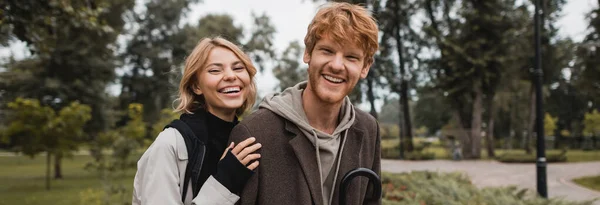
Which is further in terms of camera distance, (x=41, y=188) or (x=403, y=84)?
(x=403, y=84)

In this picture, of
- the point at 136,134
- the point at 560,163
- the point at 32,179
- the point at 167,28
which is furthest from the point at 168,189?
the point at 167,28

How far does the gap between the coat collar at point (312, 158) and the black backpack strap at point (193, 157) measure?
0.42 metres

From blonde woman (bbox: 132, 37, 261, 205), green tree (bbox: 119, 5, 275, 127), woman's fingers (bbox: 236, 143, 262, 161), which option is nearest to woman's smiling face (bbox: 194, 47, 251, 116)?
blonde woman (bbox: 132, 37, 261, 205)

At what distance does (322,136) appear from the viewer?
7.32 feet

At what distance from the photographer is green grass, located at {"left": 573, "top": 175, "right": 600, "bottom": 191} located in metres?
15.0

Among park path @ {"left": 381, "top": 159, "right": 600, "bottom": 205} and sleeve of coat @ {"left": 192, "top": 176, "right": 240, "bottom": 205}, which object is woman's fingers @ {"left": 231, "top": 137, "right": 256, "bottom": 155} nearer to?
sleeve of coat @ {"left": 192, "top": 176, "right": 240, "bottom": 205}

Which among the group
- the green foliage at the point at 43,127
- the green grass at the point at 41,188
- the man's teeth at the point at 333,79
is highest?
the man's teeth at the point at 333,79

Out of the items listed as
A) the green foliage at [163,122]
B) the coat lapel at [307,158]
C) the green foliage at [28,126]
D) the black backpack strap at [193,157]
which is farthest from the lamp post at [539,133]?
the green foliage at [28,126]

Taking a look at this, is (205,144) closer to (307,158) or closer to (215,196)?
(215,196)

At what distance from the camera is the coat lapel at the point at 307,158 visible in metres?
2.11

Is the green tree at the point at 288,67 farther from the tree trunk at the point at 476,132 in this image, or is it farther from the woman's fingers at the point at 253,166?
the woman's fingers at the point at 253,166

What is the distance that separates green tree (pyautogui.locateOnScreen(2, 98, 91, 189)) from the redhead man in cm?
1697

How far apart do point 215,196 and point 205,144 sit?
1.22 ft

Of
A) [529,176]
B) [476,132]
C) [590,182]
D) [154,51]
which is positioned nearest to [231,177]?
[590,182]
